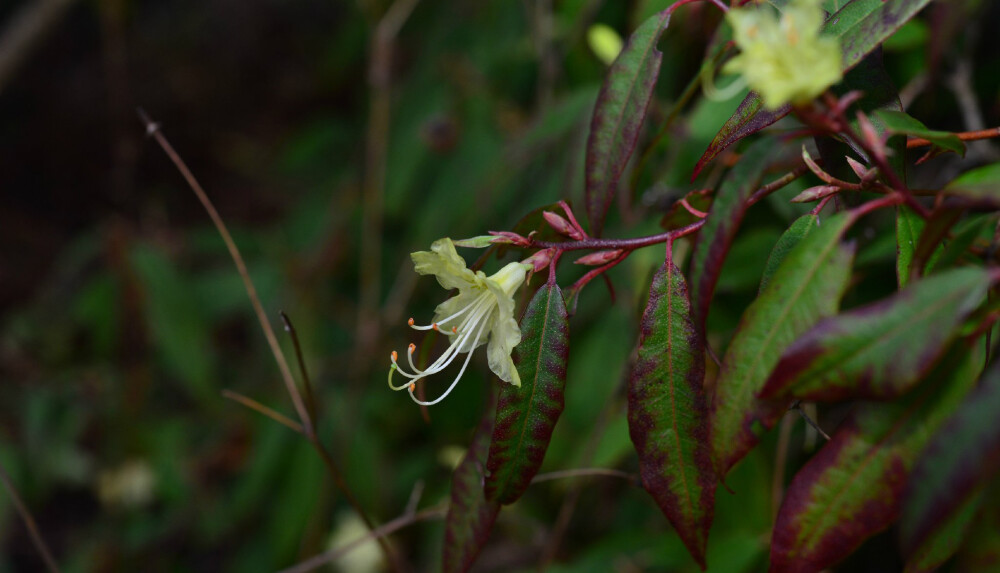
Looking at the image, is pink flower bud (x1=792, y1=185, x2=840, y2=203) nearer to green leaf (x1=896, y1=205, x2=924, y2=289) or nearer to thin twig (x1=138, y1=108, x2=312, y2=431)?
green leaf (x1=896, y1=205, x2=924, y2=289)

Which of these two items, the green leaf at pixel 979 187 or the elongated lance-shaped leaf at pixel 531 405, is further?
the elongated lance-shaped leaf at pixel 531 405

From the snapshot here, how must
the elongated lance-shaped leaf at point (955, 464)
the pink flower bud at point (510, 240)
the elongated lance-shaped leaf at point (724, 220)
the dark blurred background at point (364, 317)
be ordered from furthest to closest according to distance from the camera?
the dark blurred background at point (364, 317) → the pink flower bud at point (510, 240) → the elongated lance-shaped leaf at point (724, 220) → the elongated lance-shaped leaf at point (955, 464)

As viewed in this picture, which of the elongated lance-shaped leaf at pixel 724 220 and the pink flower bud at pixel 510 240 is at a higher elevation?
the pink flower bud at pixel 510 240

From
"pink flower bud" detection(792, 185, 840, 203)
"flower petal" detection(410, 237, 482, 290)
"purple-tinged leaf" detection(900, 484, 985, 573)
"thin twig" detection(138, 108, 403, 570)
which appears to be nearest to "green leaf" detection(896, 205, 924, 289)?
"pink flower bud" detection(792, 185, 840, 203)

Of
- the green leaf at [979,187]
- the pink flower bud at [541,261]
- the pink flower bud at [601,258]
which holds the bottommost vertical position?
the green leaf at [979,187]

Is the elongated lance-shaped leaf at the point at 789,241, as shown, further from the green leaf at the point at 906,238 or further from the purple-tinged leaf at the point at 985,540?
the purple-tinged leaf at the point at 985,540

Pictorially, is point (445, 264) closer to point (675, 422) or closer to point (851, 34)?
point (675, 422)

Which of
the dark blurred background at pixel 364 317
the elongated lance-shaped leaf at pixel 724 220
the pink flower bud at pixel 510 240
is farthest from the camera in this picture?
the dark blurred background at pixel 364 317

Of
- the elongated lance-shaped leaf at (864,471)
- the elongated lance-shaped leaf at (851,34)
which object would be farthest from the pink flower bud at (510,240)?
the elongated lance-shaped leaf at (864,471)
